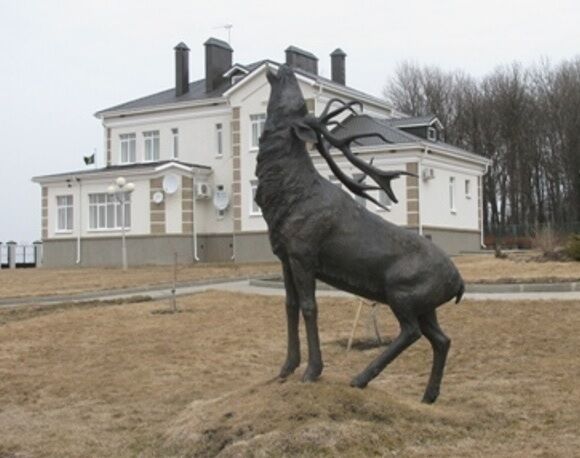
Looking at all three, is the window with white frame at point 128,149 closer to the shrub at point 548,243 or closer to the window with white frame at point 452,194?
the window with white frame at point 452,194

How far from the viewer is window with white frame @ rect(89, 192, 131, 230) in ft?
132

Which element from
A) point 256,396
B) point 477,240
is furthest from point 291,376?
point 477,240

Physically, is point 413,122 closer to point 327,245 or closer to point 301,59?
point 301,59

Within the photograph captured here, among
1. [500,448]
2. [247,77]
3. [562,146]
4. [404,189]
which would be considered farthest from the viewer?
[562,146]

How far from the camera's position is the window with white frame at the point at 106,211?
40.3 metres

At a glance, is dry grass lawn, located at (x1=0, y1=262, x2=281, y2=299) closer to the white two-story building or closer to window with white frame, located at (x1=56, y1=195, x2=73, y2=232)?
the white two-story building

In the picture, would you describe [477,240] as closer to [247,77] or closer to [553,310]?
[247,77]

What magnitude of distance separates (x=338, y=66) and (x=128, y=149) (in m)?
11.4

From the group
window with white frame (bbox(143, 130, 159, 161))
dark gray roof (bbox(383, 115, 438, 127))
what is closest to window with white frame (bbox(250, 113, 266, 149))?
dark gray roof (bbox(383, 115, 438, 127))

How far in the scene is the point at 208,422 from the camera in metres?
7.18

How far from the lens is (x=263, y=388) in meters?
7.48

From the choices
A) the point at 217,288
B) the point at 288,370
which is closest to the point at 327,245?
the point at 288,370

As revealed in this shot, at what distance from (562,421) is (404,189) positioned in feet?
93.3

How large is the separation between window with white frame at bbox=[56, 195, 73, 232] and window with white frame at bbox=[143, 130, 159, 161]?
14.3 feet
